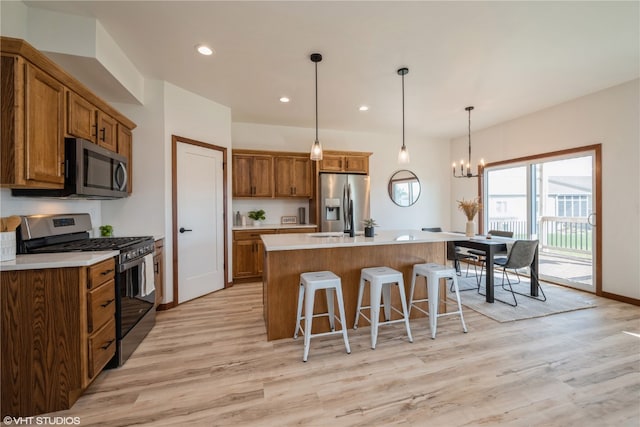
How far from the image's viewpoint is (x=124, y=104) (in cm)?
330

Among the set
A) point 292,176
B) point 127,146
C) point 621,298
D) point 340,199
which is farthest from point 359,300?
point 621,298

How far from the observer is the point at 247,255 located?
15.0 feet

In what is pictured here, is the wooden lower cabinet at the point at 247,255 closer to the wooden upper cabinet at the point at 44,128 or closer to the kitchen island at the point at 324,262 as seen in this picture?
the kitchen island at the point at 324,262

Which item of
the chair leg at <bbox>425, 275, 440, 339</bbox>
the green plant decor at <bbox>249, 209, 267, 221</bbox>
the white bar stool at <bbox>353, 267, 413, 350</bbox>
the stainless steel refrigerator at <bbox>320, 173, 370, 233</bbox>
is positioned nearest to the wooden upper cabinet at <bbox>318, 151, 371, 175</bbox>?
the stainless steel refrigerator at <bbox>320, 173, 370, 233</bbox>

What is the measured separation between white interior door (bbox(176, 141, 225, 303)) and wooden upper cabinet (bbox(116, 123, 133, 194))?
1.63ft

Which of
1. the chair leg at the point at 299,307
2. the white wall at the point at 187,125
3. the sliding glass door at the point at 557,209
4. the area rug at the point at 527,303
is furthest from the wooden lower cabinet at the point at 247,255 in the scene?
the sliding glass door at the point at 557,209

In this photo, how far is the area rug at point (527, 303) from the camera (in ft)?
10.4

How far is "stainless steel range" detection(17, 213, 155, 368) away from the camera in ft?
7.03

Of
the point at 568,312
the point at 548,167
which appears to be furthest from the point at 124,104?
the point at 548,167

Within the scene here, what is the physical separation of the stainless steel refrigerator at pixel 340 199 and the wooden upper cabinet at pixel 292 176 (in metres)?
0.34

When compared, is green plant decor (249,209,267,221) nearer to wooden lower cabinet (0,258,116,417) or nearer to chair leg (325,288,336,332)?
chair leg (325,288,336,332)

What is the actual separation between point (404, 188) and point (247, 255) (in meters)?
3.68

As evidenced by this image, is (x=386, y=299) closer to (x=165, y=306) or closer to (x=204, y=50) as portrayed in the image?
(x=165, y=306)

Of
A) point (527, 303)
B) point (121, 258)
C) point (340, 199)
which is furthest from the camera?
point (340, 199)
